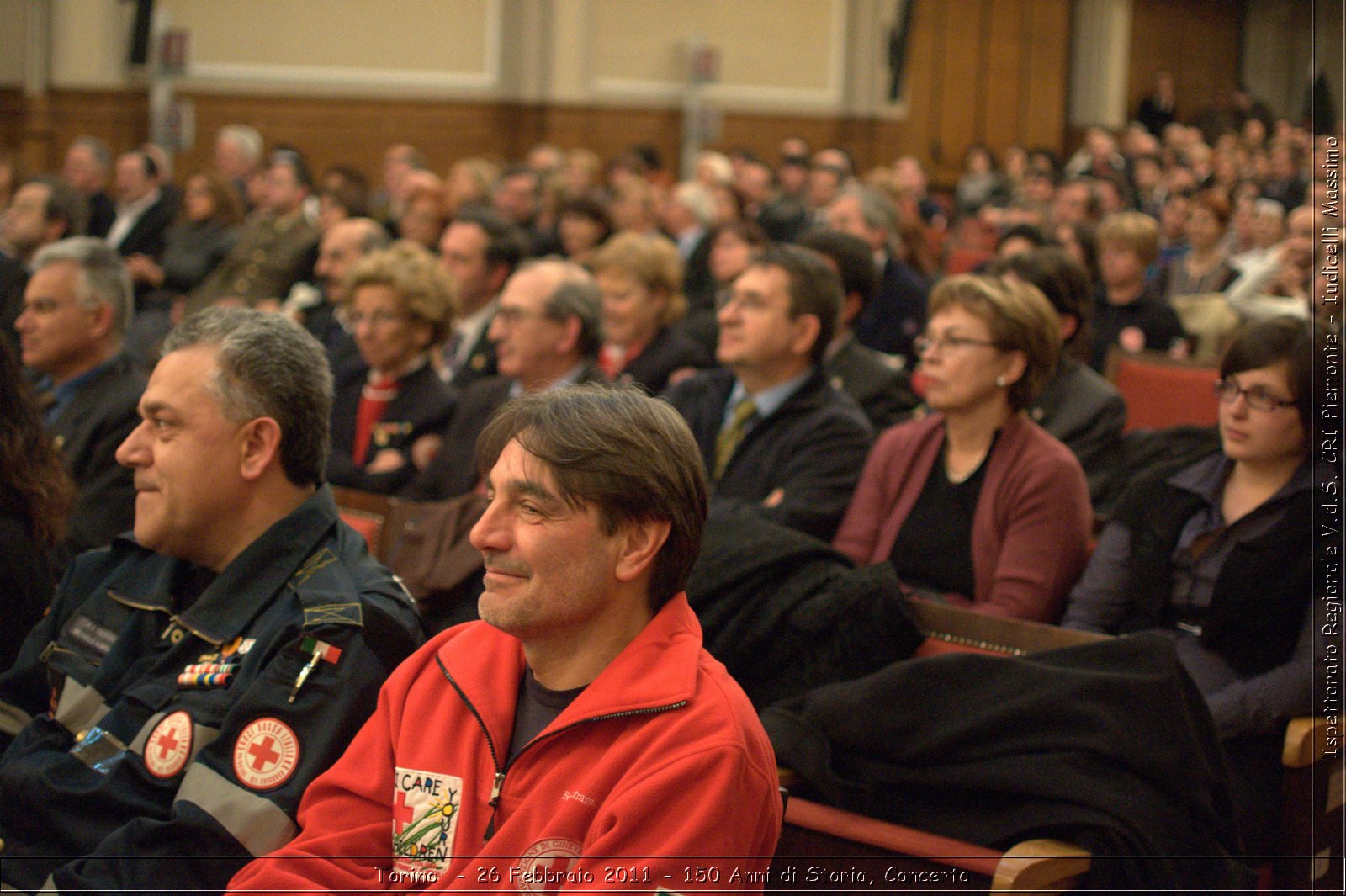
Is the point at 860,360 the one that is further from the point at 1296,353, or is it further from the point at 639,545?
the point at 639,545

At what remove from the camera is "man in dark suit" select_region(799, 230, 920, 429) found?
421 centimetres

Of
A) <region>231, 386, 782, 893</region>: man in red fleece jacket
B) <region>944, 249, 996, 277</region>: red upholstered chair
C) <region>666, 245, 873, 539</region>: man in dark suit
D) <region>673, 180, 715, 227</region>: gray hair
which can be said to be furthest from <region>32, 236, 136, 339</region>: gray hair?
<region>944, 249, 996, 277</region>: red upholstered chair

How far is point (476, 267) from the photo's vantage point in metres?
5.39

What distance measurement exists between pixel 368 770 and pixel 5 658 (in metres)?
0.98

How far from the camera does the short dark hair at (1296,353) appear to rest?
8.21 ft

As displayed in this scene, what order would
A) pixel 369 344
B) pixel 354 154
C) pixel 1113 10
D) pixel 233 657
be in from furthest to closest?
pixel 1113 10
pixel 354 154
pixel 369 344
pixel 233 657

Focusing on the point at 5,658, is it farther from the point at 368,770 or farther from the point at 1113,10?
the point at 1113,10

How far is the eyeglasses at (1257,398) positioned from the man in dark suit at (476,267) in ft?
10.2

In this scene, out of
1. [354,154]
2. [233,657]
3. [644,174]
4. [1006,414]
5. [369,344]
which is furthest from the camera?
[354,154]

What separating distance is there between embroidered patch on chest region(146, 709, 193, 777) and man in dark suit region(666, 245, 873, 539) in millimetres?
1564

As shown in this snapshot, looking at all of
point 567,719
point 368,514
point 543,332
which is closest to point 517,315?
point 543,332

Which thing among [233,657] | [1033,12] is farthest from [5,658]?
[1033,12]

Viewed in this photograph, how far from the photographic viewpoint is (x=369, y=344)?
4.07 metres

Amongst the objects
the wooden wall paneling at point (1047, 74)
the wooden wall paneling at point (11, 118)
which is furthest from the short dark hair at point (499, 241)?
the wooden wall paneling at point (1047, 74)
